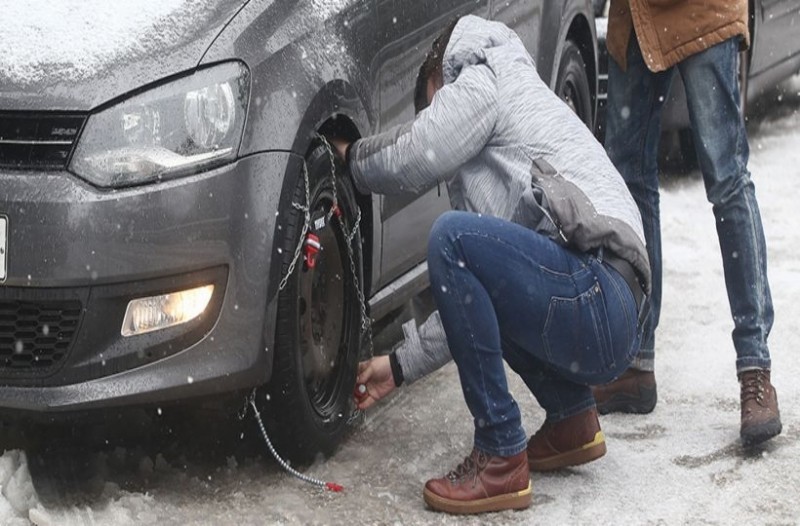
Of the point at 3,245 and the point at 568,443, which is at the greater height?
the point at 3,245

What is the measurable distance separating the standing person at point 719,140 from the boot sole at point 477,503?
2.44ft

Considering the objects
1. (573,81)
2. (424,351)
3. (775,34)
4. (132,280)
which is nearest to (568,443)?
(424,351)

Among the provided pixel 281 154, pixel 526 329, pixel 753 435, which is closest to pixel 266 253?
pixel 281 154

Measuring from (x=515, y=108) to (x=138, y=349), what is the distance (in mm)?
1081

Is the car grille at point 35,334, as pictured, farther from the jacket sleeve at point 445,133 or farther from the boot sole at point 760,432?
the boot sole at point 760,432

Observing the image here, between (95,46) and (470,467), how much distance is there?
54.2 inches

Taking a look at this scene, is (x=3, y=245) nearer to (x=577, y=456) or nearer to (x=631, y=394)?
(x=577, y=456)

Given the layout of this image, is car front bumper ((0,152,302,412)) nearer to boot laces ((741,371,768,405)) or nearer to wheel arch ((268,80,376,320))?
wheel arch ((268,80,376,320))

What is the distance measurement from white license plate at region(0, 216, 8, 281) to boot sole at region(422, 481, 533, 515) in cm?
117

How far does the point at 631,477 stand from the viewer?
13.5ft

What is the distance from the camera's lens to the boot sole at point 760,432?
4.20 metres

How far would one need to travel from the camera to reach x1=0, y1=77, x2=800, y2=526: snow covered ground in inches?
150

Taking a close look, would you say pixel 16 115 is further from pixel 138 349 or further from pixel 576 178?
pixel 576 178

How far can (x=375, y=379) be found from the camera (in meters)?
4.07
